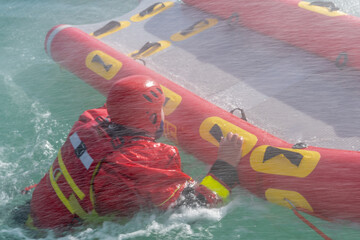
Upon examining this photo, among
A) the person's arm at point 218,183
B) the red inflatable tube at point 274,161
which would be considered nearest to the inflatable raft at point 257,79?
the red inflatable tube at point 274,161

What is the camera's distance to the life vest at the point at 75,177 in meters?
2.22

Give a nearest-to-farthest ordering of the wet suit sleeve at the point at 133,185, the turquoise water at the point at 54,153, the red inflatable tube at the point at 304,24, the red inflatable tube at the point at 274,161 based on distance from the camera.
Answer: the wet suit sleeve at the point at 133,185 < the red inflatable tube at the point at 274,161 < the turquoise water at the point at 54,153 < the red inflatable tube at the point at 304,24

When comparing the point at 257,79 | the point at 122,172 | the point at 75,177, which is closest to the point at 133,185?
the point at 122,172

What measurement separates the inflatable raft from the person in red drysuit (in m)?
0.40

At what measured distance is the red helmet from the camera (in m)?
2.27

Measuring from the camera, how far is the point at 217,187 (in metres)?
2.43

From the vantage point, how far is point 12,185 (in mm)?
3174

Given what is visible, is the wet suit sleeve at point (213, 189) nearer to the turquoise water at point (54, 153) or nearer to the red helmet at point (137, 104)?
the turquoise water at point (54, 153)

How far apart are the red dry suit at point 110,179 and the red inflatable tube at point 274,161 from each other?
31 cm

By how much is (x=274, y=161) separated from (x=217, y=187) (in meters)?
0.42

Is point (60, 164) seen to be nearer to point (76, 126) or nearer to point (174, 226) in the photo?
point (76, 126)

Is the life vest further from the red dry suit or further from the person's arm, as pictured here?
the person's arm

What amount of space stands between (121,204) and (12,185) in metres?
1.26

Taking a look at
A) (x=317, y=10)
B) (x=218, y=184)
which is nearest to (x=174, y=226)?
(x=218, y=184)
